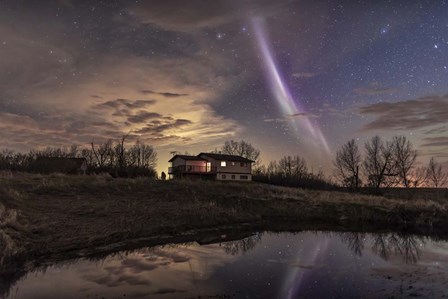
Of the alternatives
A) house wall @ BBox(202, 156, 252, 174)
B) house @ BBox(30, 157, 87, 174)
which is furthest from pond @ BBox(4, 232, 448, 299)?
house wall @ BBox(202, 156, 252, 174)

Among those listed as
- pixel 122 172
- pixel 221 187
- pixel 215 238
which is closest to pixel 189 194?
pixel 221 187

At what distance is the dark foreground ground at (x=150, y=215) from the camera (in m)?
20.5

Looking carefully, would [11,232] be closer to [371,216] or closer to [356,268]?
[356,268]

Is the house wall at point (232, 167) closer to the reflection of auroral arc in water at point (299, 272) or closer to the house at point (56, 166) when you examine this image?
the house at point (56, 166)

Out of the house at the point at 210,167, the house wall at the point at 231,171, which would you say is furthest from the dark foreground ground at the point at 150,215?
the house wall at the point at 231,171

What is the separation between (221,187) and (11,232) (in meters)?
32.7

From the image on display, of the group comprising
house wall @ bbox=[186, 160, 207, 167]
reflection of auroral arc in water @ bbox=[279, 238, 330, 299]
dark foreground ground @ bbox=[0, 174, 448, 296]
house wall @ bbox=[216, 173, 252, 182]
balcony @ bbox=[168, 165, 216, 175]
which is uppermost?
house wall @ bbox=[186, 160, 207, 167]

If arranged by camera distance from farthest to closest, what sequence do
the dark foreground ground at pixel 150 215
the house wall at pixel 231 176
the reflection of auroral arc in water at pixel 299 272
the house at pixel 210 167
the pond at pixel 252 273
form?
the house wall at pixel 231 176 → the house at pixel 210 167 → the dark foreground ground at pixel 150 215 → the reflection of auroral arc in water at pixel 299 272 → the pond at pixel 252 273

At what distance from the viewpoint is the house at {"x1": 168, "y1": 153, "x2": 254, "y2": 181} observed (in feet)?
277

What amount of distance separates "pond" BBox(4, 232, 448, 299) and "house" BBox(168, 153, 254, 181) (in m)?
59.8

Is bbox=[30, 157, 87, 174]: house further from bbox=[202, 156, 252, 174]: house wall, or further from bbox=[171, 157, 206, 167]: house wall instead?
bbox=[202, 156, 252, 174]: house wall

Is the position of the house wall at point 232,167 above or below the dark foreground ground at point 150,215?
above

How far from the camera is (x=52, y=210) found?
26828mm

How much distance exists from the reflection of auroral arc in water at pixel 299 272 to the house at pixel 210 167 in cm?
5956
